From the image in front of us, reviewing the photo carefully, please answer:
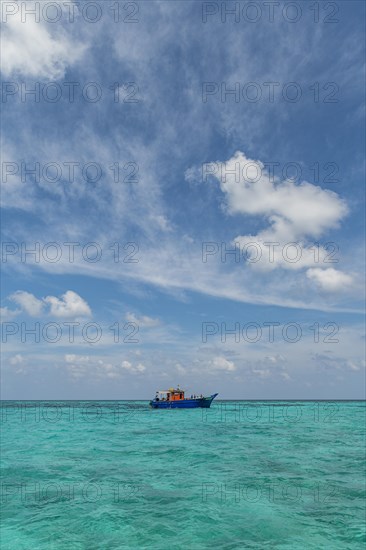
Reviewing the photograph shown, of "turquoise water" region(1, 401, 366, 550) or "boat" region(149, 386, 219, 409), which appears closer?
"turquoise water" region(1, 401, 366, 550)

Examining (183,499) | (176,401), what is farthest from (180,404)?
(183,499)

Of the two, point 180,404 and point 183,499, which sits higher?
point 183,499

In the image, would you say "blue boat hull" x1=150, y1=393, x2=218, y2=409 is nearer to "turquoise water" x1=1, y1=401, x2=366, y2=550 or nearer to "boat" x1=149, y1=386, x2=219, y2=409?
"boat" x1=149, y1=386, x2=219, y2=409

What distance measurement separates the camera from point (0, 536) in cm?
1274

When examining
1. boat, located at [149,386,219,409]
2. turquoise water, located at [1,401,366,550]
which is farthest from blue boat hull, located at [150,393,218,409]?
turquoise water, located at [1,401,366,550]

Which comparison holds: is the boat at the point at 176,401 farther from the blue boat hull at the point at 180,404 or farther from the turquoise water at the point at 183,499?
the turquoise water at the point at 183,499

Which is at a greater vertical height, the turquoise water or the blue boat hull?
the turquoise water

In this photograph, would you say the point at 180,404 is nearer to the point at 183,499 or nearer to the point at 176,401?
the point at 176,401

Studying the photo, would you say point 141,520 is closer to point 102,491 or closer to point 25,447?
point 102,491

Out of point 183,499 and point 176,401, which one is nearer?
point 183,499

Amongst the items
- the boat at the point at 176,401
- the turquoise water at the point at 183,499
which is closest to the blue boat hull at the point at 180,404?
the boat at the point at 176,401

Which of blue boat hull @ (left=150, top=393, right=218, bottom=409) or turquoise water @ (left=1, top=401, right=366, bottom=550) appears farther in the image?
blue boat hull @ (left=150, top=393, right=218, bottom=409)

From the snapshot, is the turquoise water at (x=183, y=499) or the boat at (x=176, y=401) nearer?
the turquoise water at (x=183, y=499)

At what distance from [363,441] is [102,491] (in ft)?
88.0
